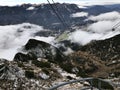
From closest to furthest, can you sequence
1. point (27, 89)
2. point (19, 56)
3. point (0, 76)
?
1. point (27, 89)
2. point (0, 76)
3. point (19, 56)

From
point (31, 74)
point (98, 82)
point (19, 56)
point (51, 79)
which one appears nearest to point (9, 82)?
point (31, 74)

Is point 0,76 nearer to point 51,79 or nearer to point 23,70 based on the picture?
point 23,70

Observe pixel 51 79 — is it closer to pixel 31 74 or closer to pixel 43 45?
pixel 31 74

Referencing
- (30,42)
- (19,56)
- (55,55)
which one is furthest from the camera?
(55,55)

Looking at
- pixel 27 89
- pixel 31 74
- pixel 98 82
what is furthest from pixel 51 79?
pixel 98 82

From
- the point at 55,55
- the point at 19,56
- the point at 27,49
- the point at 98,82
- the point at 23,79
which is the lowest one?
the point at 55,55

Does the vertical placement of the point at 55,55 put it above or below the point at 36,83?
below

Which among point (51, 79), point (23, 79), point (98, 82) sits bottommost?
point (51, 79)

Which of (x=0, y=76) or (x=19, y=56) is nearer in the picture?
(x=0, y=76)

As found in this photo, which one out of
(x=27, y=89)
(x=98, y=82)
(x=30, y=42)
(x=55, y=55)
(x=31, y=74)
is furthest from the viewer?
(x=55, y=55)
